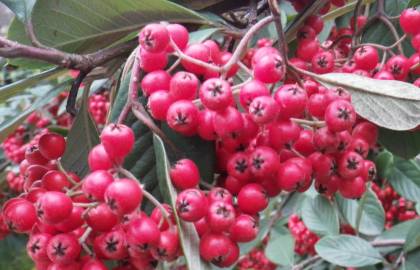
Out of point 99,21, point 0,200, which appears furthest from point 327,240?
point 0,200

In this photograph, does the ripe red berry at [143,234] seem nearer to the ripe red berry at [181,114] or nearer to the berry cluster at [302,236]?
the ripe red berry at [181,114]

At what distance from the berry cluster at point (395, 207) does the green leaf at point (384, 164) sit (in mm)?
497

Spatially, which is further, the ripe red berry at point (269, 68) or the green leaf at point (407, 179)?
the green leaf at point (407, 179)

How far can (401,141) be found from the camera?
125 centimetres

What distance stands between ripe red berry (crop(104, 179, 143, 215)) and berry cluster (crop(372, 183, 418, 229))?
2.09 metres

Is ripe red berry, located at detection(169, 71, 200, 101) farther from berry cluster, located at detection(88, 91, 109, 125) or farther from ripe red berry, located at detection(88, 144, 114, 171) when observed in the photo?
berry cluster, located at detection(88, 91, 109, 125)

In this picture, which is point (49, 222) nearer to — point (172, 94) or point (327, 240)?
point (172, 94)

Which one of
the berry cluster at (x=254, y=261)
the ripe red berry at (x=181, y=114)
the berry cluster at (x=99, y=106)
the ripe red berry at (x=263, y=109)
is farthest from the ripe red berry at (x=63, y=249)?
the berry cluster at (x=254, y=261)

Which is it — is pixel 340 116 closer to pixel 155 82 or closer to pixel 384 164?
pixel 155 82

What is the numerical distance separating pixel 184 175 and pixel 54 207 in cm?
21

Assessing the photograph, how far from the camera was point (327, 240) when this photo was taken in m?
1.94

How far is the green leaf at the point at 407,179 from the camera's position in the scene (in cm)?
212

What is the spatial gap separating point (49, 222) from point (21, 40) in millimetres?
498

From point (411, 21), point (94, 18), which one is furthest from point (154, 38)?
point (411, 21)
